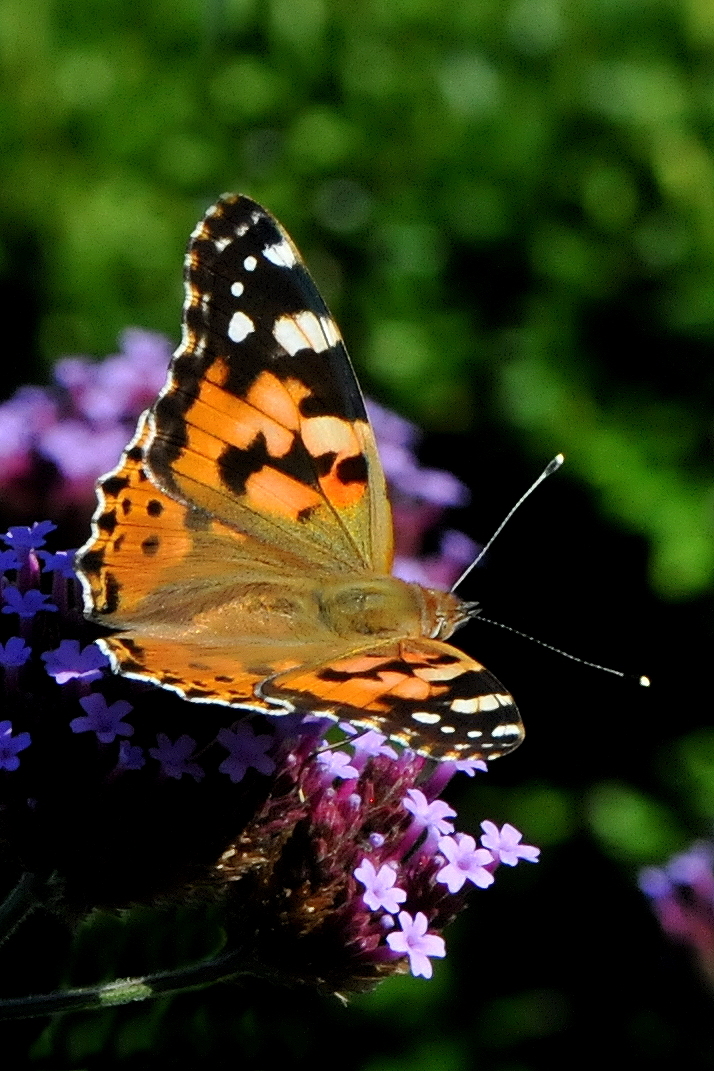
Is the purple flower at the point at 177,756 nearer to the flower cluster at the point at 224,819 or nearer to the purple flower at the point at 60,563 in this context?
the flower cluster at the point at 224,819

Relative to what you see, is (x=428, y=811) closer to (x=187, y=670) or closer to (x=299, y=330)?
(x=187, y=670)

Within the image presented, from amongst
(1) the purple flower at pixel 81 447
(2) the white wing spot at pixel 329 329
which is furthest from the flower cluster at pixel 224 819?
(1) the purple flower at pixel 81 447

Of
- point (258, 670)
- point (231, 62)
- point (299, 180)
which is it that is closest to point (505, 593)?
point (299, 180)

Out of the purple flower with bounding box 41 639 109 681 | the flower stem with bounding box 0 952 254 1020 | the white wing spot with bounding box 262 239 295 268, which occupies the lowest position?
the flower stem with bounding box 0 952 254 1020

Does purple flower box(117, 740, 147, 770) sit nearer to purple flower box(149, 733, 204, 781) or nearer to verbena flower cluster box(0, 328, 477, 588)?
purple flower box(149, 733, 204, 781)

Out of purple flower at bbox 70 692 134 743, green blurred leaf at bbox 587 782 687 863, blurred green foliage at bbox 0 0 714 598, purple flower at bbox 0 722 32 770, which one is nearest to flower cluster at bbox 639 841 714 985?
green blurred leaf at bbox 587 782 687 863
